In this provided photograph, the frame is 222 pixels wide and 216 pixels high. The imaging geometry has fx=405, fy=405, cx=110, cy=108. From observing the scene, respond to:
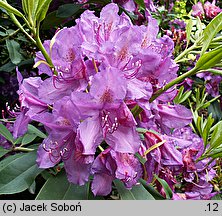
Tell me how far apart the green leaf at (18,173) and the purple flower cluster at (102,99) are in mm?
56

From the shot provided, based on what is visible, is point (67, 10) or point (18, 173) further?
point (67, 10)

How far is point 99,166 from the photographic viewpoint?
0.71 meters

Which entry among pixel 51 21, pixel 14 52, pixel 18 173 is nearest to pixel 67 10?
pixel 51 21

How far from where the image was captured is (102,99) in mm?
675

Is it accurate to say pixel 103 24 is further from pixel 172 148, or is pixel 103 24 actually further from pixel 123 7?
pixel 123 7

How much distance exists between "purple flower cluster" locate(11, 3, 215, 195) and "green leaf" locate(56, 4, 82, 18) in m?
0.43

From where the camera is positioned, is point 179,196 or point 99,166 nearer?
point 99,166

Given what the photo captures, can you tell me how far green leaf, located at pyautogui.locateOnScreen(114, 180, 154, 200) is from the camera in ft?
2.55

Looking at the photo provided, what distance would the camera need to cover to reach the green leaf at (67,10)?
46.8 inches

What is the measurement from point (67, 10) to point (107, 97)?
604 millimetres

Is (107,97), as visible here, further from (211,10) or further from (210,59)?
(211,10)

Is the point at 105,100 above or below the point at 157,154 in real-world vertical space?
above

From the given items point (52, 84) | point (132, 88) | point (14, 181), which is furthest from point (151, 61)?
point (14, 181)

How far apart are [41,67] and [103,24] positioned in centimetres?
15
